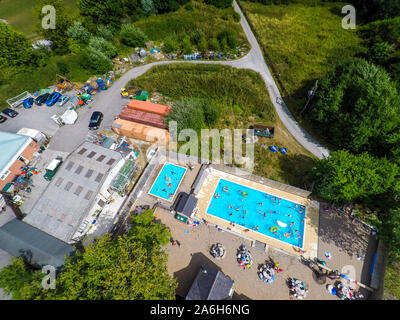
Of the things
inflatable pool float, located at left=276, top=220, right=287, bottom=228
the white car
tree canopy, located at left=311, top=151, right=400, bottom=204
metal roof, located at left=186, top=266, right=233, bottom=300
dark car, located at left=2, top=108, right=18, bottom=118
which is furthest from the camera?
dark car, located at left=2, top=108, right=18, bottom=118

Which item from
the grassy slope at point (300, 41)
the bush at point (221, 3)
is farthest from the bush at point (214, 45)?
the bush at point (221, 3)

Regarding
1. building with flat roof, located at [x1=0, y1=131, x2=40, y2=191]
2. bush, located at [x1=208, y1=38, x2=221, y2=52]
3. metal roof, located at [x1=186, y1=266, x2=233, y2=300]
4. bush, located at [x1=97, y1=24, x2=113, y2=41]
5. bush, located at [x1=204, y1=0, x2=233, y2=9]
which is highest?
bush, located at [x1=204, y1=0, x2=233, y2=9]

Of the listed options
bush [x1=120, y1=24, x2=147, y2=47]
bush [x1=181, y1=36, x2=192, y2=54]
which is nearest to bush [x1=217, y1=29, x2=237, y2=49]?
bush [x1=181, y1=36, x2=192, y2=54]

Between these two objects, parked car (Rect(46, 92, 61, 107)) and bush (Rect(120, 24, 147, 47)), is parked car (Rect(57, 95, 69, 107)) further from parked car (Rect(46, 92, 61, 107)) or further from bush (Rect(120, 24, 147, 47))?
bush (Rect(120, 24, 147, 47))

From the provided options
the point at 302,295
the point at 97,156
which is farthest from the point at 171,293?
the point at 97,156

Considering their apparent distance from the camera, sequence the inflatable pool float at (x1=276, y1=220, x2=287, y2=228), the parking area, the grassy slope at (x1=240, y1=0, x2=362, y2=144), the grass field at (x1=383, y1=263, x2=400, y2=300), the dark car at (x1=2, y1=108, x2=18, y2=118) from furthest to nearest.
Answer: the grassy slope at (x1=240, y1=0, x2=362, y2=144) < the dark car at (x1=2, y1=108, x2=18, y2=118) < the parking area < the inflatable pool float at (x1=276, y1=220, x2=287, y2=228) < the grass field at (x1=383, y1=263, x2=400, y2=300)

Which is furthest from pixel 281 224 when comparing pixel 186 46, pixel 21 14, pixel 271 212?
pixel 21 14

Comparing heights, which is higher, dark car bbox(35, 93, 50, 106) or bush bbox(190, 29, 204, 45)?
bush bbox(190, 29, 204, 45)

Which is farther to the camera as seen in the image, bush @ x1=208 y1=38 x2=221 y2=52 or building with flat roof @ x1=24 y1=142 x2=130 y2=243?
bush @ x1=208 y1=38 x2=221 y2=52
